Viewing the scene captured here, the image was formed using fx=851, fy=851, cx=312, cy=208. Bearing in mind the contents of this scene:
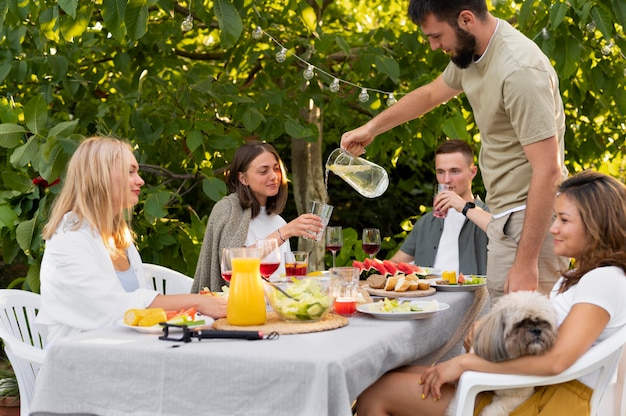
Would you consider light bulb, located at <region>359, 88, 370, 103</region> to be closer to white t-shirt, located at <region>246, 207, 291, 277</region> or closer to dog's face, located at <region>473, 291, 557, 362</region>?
white t-shirt, located at <region>246, 207, 291, 277</region>

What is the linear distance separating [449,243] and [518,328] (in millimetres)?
1884

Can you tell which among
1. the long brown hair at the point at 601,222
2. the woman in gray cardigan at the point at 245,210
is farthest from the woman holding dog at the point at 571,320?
the woman in gray cardigan at the point at 245,210

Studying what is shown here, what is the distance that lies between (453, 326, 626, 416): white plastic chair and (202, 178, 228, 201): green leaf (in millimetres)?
2065

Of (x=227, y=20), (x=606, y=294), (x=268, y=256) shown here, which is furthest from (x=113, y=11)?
(x=606, y=294)

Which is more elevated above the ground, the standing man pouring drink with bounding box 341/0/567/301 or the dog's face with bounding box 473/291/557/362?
the standing man pouring drink with bounding box 341/0/567/301

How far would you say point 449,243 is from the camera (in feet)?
13.1

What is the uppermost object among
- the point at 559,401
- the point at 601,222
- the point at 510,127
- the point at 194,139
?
the point at 194,139

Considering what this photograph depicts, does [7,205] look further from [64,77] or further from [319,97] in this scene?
[319,97]

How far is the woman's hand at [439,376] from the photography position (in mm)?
2209

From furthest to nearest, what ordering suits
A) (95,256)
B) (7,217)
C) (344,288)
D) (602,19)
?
1. (7,217)
2. (602,19)
3. (95,256)
4. (344,288)

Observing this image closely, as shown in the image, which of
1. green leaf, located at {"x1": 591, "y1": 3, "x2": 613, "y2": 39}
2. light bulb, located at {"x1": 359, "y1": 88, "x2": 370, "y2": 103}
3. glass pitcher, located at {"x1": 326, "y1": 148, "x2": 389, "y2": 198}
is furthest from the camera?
light bulb, located at {"x1": 359, "y1": 88, "x2": 370, "y2": 103}

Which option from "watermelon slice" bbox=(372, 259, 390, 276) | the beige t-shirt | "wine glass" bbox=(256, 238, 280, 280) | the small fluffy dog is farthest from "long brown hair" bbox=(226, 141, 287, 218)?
the small fluffy dog

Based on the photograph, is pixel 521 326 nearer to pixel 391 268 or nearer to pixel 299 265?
pixel 299 265

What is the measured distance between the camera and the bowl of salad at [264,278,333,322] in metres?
2.25
